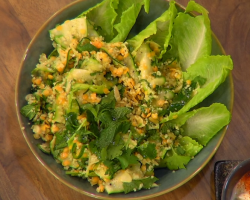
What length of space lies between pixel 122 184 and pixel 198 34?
1160 mm

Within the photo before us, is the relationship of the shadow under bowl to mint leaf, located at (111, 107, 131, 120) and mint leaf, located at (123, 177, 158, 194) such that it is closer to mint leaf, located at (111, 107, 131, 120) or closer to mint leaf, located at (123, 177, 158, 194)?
mint leaf, located at (123, 177, 158, 194)

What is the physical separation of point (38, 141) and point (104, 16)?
1021mm

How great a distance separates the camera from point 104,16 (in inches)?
77.2

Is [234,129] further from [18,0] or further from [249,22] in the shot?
[18,0]

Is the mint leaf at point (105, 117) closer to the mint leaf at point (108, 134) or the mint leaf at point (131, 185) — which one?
the mint leaf at point (108, 134)

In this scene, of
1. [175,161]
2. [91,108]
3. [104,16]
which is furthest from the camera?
[104,16]

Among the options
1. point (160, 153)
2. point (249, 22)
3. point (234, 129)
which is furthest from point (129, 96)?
point (249, 22)

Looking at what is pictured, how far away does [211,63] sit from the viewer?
179 cm

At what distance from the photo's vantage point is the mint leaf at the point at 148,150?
176 centimetres

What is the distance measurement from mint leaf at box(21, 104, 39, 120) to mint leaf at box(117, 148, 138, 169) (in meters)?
0.68

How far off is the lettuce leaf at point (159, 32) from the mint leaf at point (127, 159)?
27.3 inches

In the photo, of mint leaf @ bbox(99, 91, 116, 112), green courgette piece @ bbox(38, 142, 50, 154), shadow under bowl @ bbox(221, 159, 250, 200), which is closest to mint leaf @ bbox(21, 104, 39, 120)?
green courgette piece @ bbox(38, 142, 50, 154)

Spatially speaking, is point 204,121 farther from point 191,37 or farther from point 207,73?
point 191,37

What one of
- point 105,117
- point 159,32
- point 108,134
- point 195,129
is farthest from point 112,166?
point 159,32
